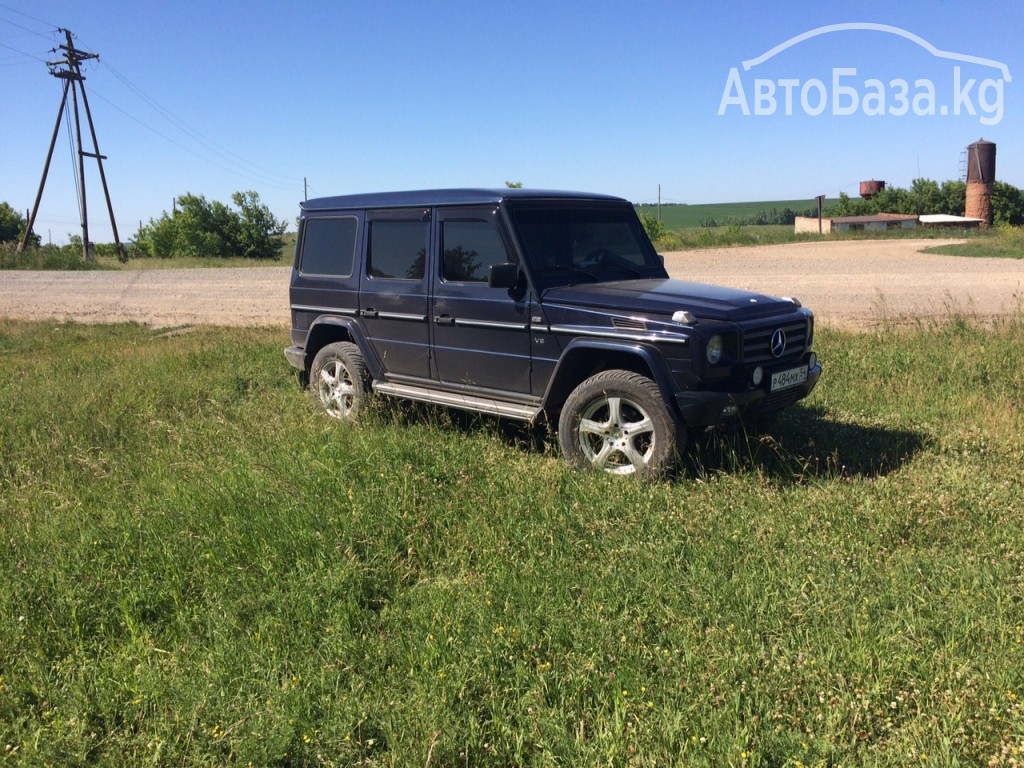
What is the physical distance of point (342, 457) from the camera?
5.52 metres

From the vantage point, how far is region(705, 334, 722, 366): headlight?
4.83 meters

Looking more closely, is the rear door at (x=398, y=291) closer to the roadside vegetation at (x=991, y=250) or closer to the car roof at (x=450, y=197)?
the car roof at (x=450, y=197)

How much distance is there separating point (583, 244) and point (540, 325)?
96 cm

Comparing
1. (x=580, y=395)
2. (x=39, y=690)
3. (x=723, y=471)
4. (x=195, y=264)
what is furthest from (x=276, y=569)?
(x=195, y=264)

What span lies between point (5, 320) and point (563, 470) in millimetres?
14866

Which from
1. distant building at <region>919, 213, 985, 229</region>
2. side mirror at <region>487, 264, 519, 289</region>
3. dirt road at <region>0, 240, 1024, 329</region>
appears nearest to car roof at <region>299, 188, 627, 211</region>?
side mirror at <region>487, 264, 519, 289</region>

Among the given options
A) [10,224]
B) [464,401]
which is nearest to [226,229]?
[10,224]

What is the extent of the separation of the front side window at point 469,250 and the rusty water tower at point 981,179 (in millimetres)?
86576

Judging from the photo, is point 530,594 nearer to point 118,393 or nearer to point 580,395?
point 580,395

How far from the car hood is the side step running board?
826 mm

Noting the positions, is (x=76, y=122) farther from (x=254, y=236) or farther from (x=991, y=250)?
(x=991, y=250)

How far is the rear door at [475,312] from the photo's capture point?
18.8ft

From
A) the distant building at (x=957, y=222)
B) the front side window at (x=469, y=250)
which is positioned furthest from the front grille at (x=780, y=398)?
the distant building at (x=957, y=222)

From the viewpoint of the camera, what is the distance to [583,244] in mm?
6102
